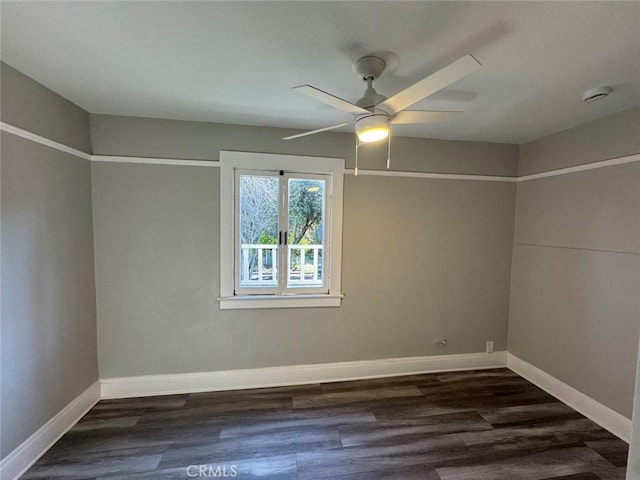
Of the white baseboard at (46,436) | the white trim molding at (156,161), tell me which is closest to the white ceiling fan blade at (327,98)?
the white trim molding at (156,161)

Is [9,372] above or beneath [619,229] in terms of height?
beneath

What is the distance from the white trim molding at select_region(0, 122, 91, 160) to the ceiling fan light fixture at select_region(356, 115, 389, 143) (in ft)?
6.65

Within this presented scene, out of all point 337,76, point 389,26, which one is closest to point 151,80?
point 337,76

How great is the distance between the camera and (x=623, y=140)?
225 centimetres

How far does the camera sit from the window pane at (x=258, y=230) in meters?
2.79

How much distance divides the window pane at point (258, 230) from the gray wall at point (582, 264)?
102 inches

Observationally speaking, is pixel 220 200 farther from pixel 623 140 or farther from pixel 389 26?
pixel 623 140

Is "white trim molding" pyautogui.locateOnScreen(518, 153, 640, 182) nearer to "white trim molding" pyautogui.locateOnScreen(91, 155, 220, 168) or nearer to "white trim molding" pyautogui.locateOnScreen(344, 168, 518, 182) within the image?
"white trim molding" pyautogui.locateOnScreen(344, 168, 518, 182)

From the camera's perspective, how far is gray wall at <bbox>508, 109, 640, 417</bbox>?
2.21 m

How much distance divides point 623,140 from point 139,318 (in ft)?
13.8

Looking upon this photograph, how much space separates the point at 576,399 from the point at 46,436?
411cm

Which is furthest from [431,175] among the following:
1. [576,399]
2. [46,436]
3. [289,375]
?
[46,436]

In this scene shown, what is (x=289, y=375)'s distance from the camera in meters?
2.86

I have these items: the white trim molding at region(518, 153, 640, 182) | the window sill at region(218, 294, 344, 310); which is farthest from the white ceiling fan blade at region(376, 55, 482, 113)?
the white trim molding at region(518, 153, 640, 182)
